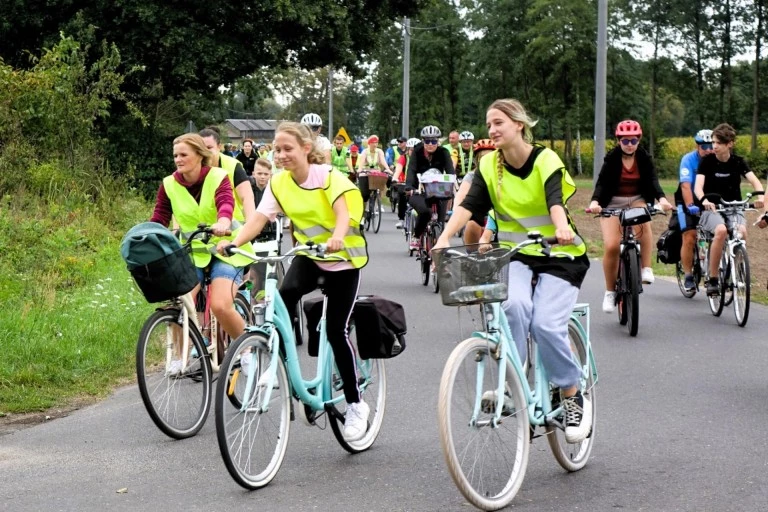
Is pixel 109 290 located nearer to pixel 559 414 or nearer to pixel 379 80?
pixel 559 414

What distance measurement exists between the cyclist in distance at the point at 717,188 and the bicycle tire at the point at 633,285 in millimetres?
1518

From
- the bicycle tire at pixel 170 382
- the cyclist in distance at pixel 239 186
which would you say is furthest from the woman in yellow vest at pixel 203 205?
the bicycle tire at pixel 170 382

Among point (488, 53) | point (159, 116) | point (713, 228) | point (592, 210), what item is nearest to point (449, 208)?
point (713, 228)

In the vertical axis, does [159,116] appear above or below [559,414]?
above

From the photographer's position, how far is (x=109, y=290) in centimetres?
1302

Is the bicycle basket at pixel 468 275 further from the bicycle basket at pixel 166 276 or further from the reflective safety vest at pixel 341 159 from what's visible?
the reflective safety vest at pixel 341 159

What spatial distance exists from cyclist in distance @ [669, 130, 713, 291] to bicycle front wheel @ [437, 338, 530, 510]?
6829 mm

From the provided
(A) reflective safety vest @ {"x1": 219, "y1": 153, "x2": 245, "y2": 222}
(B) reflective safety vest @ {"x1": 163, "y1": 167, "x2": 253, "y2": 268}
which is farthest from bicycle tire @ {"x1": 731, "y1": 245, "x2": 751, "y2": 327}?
(B) reflective safety vest @ {"x1": 163, "y1": 167, "x2": 253, "y2": 268}

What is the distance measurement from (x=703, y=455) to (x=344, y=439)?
1.89 metres

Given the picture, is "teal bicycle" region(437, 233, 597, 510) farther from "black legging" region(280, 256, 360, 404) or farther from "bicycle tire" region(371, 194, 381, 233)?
"bicycle tire" region(371, 194, 381, 233)

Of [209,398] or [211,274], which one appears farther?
[211,274]

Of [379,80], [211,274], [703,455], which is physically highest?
[379,80]

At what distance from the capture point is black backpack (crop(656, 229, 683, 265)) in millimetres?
13414

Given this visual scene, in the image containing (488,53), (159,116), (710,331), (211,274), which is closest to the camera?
(211,274)
